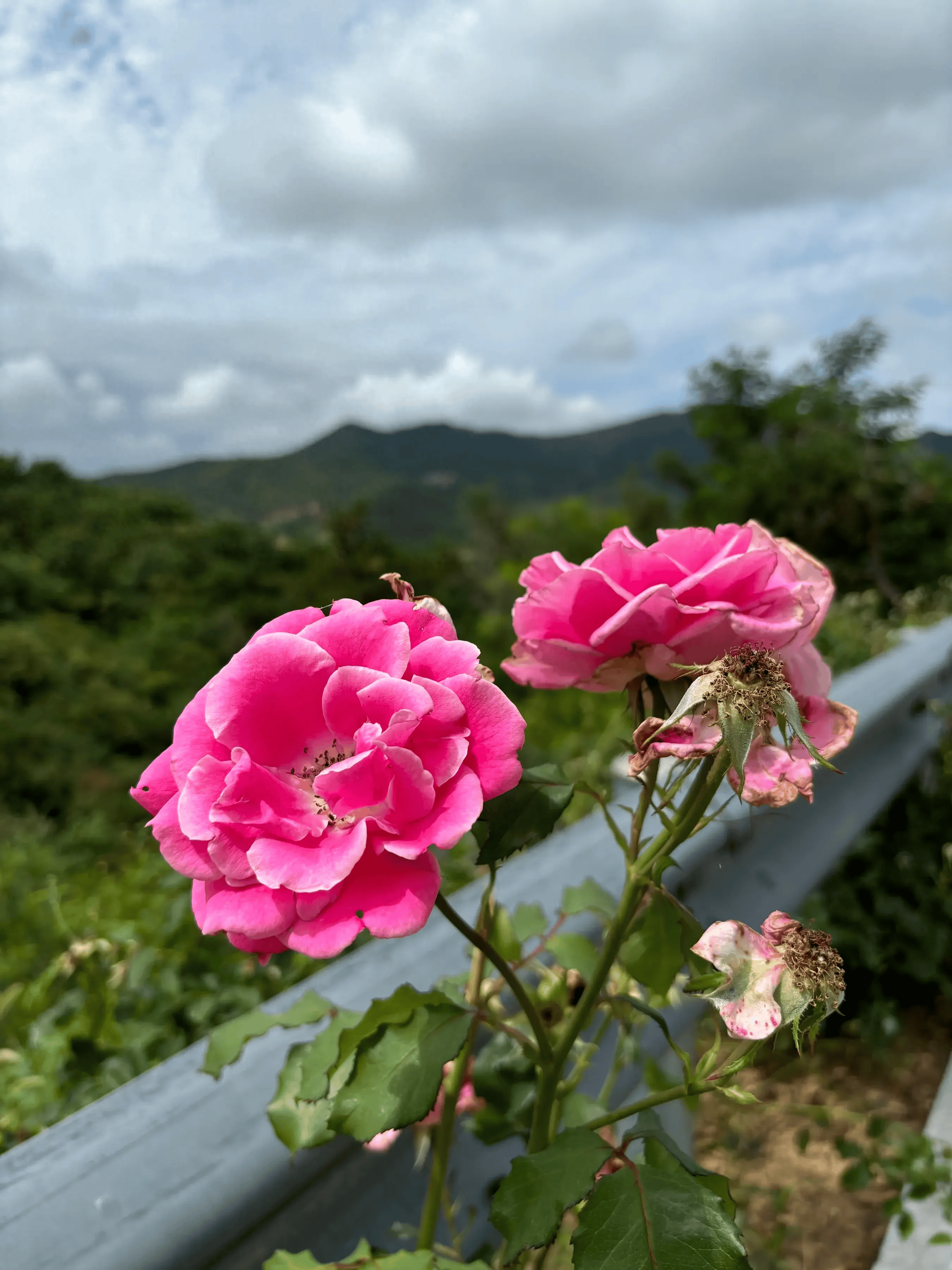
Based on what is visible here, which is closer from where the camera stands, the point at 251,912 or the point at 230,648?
the point at 251,912

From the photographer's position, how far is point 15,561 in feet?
58.1

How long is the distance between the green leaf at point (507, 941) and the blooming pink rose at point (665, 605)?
41 centimetres

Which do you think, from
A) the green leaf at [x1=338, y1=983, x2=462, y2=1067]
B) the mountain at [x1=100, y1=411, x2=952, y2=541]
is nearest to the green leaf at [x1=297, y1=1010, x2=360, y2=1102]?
the green leaf at [x1=338, y1=983, x2=462, y2=1067]

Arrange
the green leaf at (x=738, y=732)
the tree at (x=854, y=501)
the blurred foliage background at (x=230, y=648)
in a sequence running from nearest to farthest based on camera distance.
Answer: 1. the green leaf at (x=738, y=732)
2. the blurred foliage background at (x=230, y=648)
3. the tree at (x=854, y=501)

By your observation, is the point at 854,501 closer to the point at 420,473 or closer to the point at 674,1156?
the point at 674,1156

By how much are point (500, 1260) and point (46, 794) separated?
34.4 ft

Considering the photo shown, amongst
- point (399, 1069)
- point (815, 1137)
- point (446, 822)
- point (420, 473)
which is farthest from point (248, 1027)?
point (420, 473)

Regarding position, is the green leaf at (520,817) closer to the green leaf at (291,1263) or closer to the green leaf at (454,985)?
the green leaf at (454,985)

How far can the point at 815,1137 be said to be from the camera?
215 centimetres

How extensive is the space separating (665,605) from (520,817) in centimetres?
20

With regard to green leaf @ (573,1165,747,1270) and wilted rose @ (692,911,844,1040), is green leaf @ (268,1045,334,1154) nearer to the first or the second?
green leaf @ (573,1165,747,1270)

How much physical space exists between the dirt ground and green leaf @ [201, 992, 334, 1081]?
1.06 meters

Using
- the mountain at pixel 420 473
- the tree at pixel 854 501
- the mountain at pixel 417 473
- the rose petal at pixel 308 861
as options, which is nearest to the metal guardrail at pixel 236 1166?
the rose petal at pixel 308 861

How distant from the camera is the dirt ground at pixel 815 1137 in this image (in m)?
1.81
